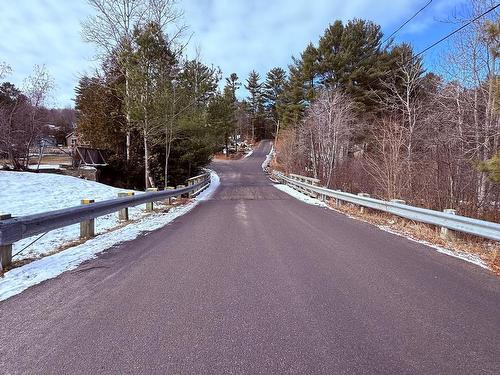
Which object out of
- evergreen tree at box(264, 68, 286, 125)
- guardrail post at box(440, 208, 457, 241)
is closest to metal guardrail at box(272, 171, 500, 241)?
guardrail post at box(440, 208, 457, 241)

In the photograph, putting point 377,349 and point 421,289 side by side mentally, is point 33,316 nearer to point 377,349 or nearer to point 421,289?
point 377,349

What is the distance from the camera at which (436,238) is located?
25.7 feet

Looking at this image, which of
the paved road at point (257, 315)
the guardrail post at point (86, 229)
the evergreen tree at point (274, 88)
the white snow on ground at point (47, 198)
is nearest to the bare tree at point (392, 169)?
the paved road at point (257, 315)

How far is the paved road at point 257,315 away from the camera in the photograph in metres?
2.74

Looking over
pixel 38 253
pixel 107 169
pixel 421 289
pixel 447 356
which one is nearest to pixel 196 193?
pixel 107 169

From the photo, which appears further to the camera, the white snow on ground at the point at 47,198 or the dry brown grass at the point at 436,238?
the white snow on ground at the point at 47,198

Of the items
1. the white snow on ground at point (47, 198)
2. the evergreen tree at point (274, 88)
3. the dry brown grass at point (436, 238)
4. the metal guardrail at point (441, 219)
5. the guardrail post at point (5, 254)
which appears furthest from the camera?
the evergreen tree at point (274, 88)

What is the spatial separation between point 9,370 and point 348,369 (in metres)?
2.47

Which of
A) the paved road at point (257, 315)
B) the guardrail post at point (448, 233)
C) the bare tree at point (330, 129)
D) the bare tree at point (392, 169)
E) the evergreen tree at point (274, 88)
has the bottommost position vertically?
the paved road at point (257, 315)

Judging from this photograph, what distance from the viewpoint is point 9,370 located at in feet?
8.54

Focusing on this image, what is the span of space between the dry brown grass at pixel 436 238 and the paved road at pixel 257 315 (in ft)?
2.96

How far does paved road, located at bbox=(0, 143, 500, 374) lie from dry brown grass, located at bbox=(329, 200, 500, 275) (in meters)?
0.90

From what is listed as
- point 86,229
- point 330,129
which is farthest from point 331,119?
point 86,229

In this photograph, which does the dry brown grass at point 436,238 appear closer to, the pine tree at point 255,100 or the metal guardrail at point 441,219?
the metal guardrail at point 441,219
